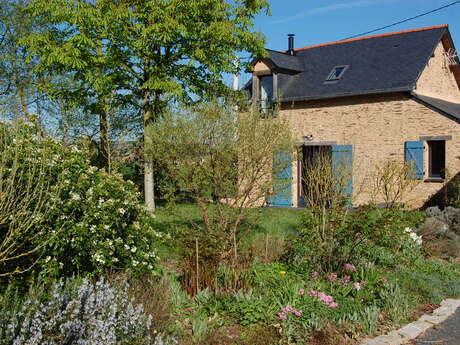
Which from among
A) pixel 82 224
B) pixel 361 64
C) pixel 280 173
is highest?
pixel 361 64

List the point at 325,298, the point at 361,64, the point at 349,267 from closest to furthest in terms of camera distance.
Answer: the point at 325,298, the point at 349,267, the point at 361,64

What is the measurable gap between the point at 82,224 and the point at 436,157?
43.6ft

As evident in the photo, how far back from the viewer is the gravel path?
197 inches

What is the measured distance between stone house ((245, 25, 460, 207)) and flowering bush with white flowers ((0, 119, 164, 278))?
353 inches

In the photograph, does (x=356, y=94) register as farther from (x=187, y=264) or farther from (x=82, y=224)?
(x=82, y=224)

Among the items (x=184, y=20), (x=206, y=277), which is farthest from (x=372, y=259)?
(x=184, y=20)

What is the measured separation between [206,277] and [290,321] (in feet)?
4.62

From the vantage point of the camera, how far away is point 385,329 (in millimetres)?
5297

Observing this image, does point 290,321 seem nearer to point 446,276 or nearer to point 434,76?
point 446,276

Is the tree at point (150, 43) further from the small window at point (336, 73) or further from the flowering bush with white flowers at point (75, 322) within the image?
the flowering bush with white flowers at point (75, 322)

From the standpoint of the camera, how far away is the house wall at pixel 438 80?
16875 mm

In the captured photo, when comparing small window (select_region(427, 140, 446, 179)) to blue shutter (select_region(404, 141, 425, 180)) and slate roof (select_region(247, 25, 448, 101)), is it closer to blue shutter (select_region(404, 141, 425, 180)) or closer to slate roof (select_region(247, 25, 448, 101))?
blue shutter (select_region(404, 141, 425, 180))

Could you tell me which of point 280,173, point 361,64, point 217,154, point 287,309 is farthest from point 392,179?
point 361,64

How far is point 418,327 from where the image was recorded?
5.34 m
